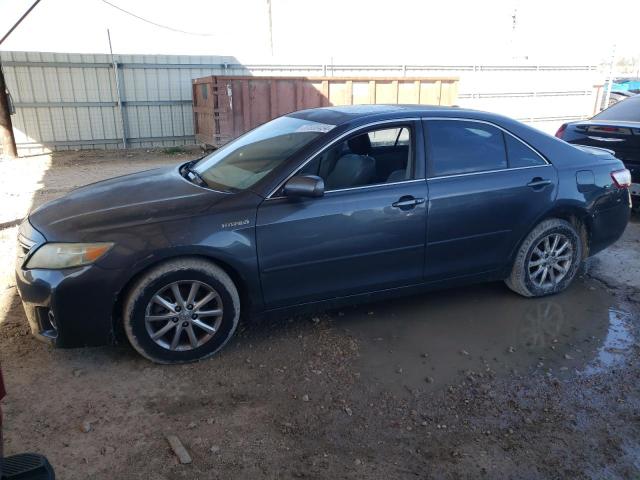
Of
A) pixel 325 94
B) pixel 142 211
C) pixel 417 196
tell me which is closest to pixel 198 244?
pixel 142 211

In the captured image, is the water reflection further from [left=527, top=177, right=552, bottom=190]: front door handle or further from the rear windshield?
the rear windshield

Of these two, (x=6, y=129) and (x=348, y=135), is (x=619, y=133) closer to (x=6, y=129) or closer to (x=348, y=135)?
(x=348, y=135)

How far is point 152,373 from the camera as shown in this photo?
3.41 metres

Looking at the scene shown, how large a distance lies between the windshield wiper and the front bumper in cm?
101

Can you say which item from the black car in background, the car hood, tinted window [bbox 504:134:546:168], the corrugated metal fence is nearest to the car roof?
tinted window [bbox 504:134:546:168]

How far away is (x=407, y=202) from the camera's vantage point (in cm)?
384

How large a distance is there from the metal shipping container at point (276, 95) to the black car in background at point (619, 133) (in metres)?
7.35

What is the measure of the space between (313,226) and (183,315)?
39.6 inches

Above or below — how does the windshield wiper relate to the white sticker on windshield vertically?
below

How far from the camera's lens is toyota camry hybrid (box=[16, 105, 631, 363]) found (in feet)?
10.7

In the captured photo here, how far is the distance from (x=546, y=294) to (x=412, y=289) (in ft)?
4.54

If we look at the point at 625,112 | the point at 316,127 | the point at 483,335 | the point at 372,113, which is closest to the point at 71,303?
the point at 316,127

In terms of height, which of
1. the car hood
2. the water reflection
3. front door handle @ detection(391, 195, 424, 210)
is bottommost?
the water reflection

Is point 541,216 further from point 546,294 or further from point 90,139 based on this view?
point 90,139
